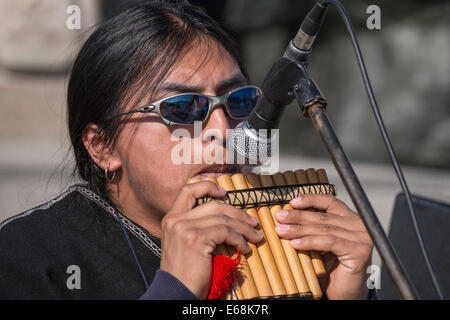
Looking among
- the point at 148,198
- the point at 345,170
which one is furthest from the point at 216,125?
the point at 345,170

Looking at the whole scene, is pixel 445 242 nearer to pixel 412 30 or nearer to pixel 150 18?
Answer: pixel 150 18

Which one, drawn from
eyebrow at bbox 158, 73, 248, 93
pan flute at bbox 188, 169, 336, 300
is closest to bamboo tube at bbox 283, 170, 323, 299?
pan flute at bbox 188, 169, 336, 300

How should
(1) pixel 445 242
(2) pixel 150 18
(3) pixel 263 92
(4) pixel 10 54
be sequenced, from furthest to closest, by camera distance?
(4) pixel 10 54 < (1) pixel 445 242 < (2) pixel 150 18 < (3) pixel 263 92

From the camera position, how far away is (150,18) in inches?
86.1

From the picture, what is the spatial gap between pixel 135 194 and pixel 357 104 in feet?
18.4

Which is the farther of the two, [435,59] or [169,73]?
[435,59]

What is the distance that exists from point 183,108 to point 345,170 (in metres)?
0.85

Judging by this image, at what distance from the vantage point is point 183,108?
1981mm

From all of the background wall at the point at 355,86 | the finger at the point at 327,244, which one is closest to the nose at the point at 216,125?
the finger at the point at 327,244

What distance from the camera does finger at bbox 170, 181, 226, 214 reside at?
1.66m

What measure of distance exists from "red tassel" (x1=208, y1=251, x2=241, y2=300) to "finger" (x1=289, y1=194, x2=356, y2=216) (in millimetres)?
308

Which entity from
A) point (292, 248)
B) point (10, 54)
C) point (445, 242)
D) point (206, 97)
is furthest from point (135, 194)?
point (10, 54)

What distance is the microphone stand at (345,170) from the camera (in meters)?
1.23

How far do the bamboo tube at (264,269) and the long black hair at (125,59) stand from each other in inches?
24.8
